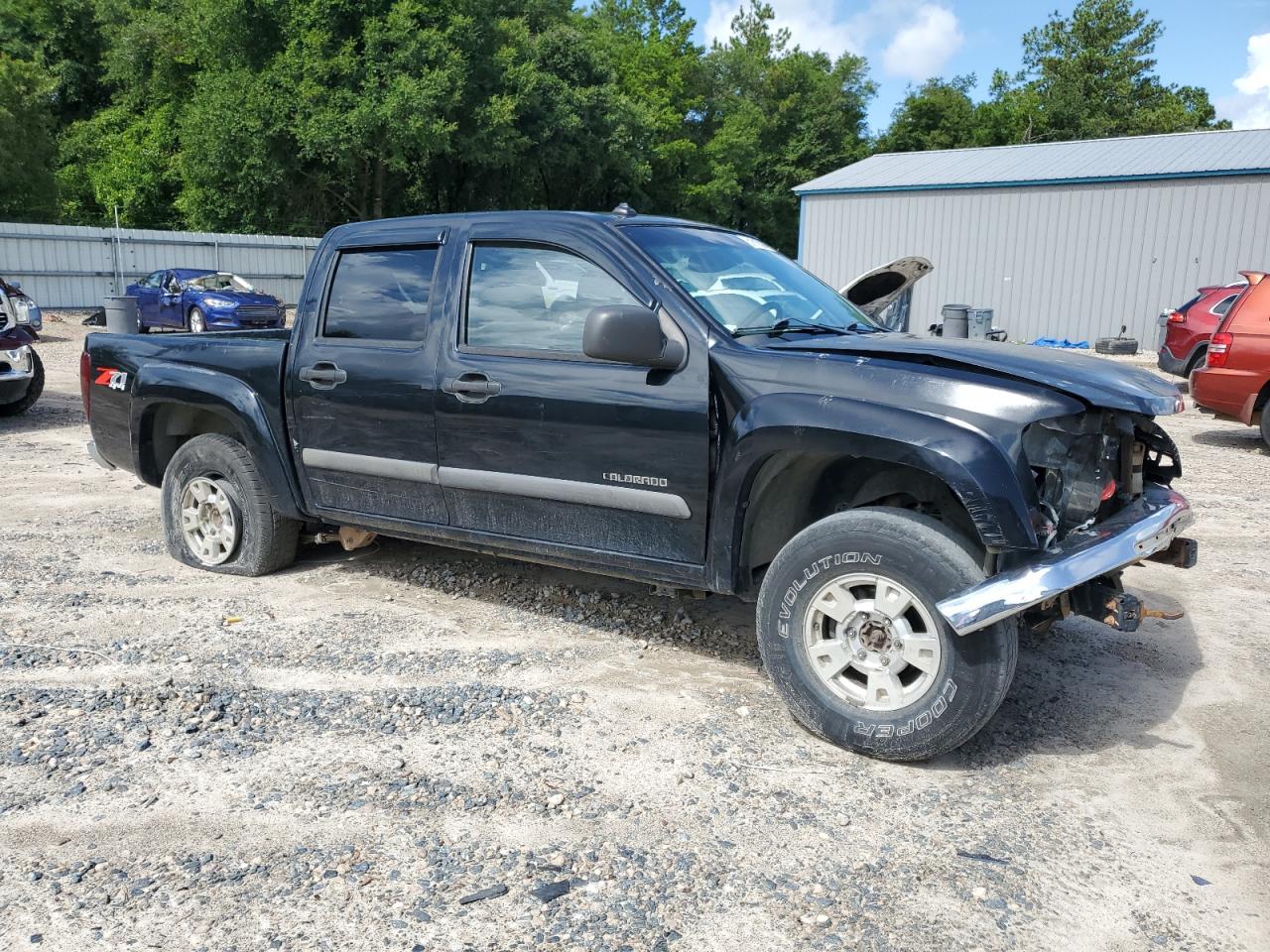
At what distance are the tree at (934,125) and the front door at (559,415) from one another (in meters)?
60.1

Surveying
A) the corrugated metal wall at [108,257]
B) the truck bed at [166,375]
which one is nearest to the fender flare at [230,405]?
the truck bed at [166,375]

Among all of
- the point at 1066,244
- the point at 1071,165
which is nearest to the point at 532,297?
the point at 1066,244

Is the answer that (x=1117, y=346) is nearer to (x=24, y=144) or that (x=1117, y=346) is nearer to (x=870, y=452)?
(x=870, y=452)

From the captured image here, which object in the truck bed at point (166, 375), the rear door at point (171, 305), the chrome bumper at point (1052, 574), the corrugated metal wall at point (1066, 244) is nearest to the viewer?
the chrome bumper at point (1052, 574)

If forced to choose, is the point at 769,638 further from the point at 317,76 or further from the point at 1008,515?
the point at 317,76

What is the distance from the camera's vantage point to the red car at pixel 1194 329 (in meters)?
12.8

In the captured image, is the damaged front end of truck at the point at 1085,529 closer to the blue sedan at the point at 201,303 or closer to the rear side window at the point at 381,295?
the rear side window at the point at 381,295

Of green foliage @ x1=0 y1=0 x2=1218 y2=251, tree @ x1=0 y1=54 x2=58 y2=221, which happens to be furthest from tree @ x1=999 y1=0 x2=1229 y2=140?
tree @ x1=0 y1=54 x2=58 y2=221

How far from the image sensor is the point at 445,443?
15.5 ft

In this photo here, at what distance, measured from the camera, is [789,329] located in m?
4.37

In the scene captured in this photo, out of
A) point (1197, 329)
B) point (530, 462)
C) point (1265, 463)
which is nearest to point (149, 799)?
point (530, 462)

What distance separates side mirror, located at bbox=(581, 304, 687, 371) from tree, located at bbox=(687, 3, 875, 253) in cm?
5196

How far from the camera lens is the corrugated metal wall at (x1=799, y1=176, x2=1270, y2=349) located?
23078mm

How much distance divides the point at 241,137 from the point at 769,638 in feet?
118
